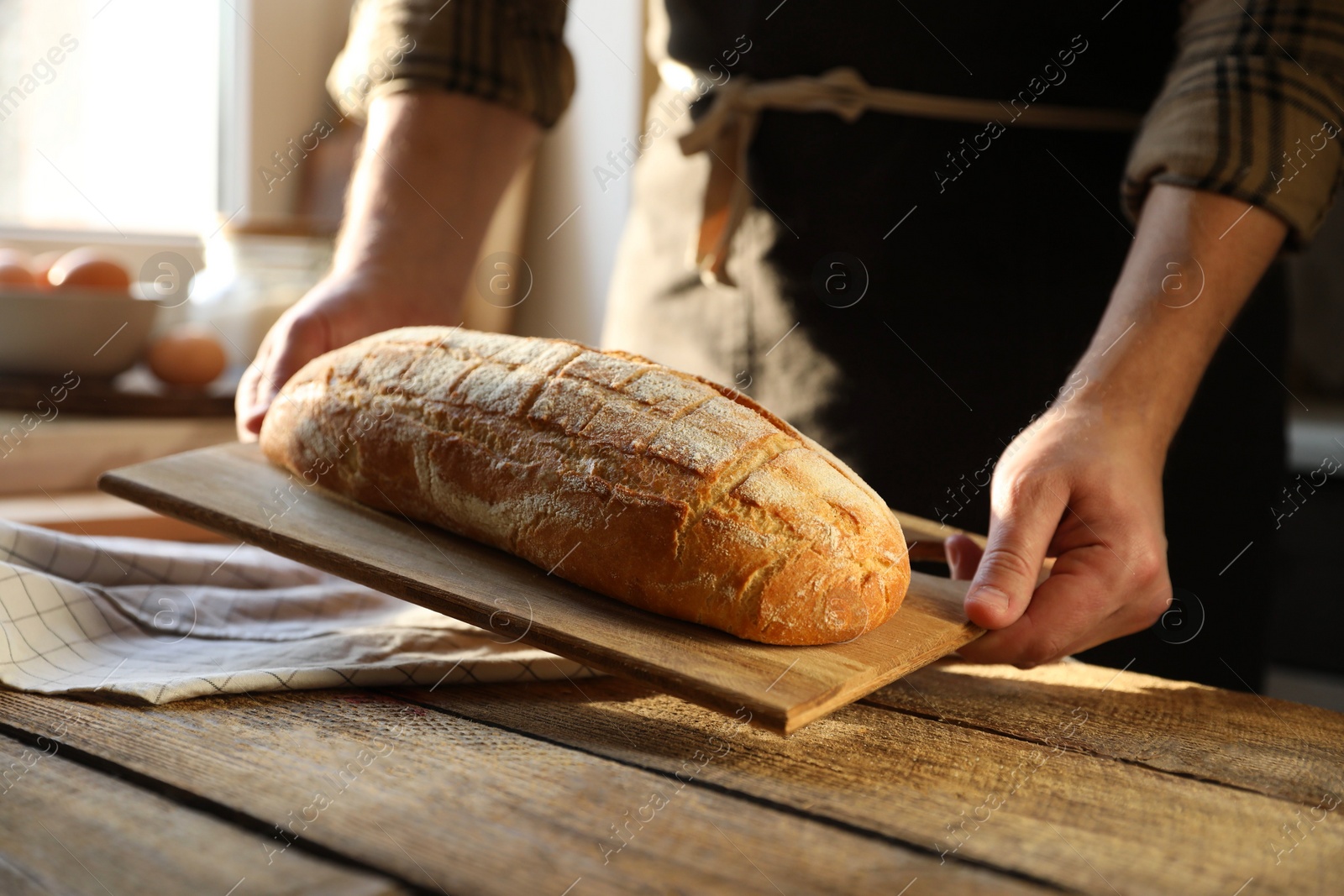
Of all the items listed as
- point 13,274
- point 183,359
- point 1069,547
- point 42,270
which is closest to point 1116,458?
point 1069,547

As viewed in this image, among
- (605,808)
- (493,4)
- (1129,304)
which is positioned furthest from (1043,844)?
(493,4)

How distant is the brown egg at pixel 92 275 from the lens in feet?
6.49

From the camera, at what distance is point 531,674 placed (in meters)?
0.92

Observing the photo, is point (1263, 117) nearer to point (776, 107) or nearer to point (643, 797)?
point (776, 107)

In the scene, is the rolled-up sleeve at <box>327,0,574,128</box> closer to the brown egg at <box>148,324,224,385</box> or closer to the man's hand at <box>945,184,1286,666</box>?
the brown egg at <box>148,324,224,385</box>

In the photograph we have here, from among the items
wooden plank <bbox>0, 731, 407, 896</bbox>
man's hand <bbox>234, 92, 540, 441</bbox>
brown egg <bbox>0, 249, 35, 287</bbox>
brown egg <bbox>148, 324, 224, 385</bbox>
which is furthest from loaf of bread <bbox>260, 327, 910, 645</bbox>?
brown egg <bbox>0, 249, 35, 287</bbox>

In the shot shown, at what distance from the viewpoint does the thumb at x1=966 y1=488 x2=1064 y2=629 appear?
89 cm

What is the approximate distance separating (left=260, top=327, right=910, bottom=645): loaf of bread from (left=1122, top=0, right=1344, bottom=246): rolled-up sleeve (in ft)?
1.51

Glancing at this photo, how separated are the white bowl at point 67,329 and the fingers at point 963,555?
156 cm

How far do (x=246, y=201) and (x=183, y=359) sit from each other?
1106mm

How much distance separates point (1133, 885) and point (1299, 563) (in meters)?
1.98

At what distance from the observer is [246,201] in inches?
119

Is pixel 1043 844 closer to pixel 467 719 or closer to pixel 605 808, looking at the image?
pixel 605 808

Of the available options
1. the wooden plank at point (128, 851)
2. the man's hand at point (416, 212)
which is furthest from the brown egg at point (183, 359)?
the wooden plank at point (128, 851)
